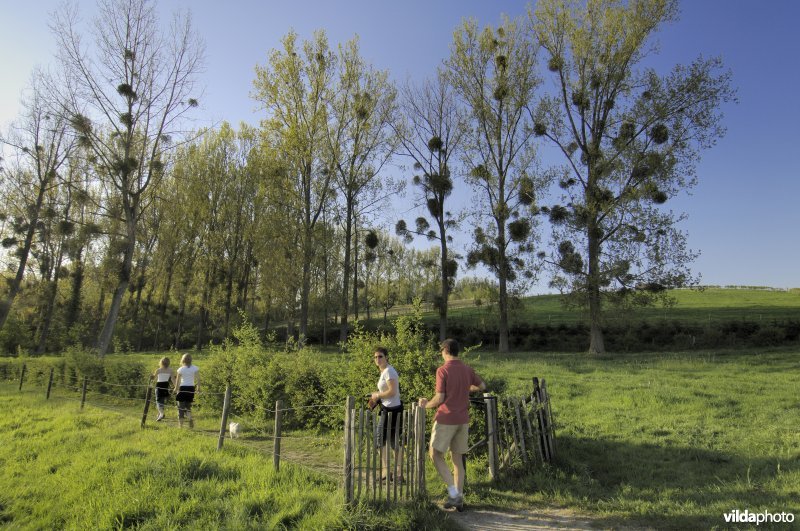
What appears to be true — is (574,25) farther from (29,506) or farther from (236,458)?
(29,506)

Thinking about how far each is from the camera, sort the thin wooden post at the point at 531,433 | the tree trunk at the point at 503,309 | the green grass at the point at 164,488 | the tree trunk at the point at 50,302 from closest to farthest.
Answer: the green grass at the point at 164,488 < the thin wooden post at the point at 531,433 < the tree trunk at the point at 503,309 < the tree trunk at the point at 50,302

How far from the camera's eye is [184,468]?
24.0 feet

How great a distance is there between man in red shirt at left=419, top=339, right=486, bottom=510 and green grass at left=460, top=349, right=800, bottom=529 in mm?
626

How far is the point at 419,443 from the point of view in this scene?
6098 millimetres

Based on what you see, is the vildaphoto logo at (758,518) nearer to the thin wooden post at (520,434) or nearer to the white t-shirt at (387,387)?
the thin wooden post at (520,434)

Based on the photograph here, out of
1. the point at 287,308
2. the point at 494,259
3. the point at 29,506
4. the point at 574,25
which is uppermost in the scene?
the point at 574,25

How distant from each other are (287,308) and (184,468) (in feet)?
87.8

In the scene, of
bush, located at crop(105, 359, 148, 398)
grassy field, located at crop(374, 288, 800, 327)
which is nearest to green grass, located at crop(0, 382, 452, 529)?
bush, located at crop(105, 359, 148, 398)

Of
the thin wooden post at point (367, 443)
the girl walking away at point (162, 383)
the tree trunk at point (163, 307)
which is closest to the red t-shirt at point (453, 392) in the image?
the thin wooden post at point (367, 443)

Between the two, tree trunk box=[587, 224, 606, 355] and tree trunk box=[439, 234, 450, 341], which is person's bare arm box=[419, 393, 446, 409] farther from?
tree trunk box=[439, 234, 450, 341]

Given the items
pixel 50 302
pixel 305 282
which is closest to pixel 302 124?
pixel 305 282

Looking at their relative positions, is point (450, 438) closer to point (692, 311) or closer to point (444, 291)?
point (444, 291)

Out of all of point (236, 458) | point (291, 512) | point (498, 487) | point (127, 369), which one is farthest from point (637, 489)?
point (127, 369)

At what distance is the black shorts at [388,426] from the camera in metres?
6.11
